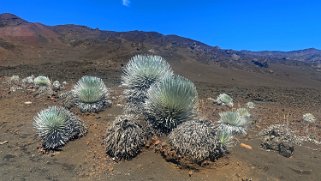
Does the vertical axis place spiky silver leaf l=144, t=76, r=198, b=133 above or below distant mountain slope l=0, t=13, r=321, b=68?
below

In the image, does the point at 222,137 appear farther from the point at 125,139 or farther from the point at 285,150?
the point at 285,150

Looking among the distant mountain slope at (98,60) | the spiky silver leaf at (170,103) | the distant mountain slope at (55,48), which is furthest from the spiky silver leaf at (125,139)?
the distant mountain slope at (55,48)

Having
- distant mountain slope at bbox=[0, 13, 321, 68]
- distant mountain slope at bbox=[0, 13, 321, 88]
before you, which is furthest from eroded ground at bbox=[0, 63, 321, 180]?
distant mountain slope at bbox=[0, 13, 321, 68]

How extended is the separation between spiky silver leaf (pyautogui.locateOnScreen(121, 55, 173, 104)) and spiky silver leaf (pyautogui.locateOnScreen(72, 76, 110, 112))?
5.45 feet

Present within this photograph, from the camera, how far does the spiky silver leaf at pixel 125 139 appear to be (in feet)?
21.2

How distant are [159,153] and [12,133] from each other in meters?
3.62

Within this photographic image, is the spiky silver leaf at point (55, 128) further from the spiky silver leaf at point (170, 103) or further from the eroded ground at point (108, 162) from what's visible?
the spiky silver leaf at point (170, 103)

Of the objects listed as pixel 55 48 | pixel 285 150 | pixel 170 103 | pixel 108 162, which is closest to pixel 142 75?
pixel 170 103

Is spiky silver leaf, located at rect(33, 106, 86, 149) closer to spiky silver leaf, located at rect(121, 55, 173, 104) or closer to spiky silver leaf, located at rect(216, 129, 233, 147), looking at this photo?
spiky silver leaf, located at rect(121, 55, 173, 104)

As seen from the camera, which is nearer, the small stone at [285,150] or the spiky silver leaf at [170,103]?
the spiky silver leaf at [170,103]

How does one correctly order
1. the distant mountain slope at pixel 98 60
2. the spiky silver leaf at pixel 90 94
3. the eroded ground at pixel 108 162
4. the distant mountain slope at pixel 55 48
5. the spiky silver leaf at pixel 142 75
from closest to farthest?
the eroded ground at pixel 108 162 → the spiky silver leaf at pixel 142 75 → the spiky silver leaf at pixel 90 94 → the distant mountain slope at pixel 98 60 → the distant mountain slope at pixel 55 48

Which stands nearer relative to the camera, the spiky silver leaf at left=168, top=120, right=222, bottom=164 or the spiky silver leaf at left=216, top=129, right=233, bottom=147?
the spiky silver leaf at left=168, top=120, right=222, bottom=164

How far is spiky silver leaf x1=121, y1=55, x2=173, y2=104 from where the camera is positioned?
7352 mm

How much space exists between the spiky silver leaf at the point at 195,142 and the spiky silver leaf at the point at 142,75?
1.28 m
